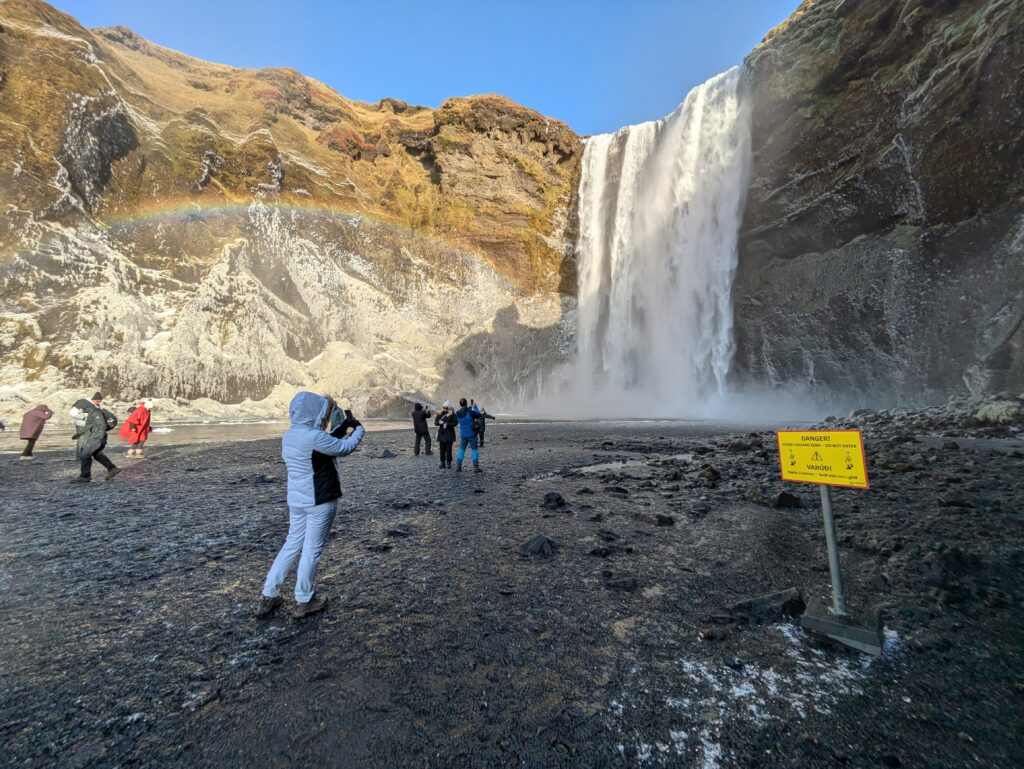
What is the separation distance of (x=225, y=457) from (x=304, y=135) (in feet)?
140

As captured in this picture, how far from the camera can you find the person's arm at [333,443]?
143 inches

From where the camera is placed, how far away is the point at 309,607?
12.0ft

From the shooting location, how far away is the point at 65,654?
310 cm

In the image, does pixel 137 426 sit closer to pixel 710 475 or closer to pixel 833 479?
pixel 710 475

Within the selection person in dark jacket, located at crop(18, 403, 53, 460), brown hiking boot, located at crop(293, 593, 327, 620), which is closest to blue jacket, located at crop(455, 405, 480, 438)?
brown hiking boot, located at crop(293, 593, 327, 620)

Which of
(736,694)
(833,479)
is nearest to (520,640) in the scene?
(736,694)

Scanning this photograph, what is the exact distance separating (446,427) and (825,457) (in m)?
8.76

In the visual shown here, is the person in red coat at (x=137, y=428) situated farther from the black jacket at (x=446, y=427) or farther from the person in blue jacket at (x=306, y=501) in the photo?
the person in blue jacket at (x=306, y=501)

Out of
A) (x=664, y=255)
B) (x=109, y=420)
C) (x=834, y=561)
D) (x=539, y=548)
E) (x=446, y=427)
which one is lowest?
(x=539, y=548)

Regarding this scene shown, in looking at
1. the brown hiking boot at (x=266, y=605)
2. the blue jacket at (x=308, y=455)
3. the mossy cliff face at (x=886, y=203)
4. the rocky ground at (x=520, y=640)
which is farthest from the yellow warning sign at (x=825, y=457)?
the mossy cliff face at (x=886, y=203)

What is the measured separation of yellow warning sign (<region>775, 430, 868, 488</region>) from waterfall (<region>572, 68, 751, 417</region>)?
32932 millimetres

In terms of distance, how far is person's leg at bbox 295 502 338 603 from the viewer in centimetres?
367

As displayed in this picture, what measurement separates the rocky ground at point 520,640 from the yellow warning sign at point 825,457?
1.07 m

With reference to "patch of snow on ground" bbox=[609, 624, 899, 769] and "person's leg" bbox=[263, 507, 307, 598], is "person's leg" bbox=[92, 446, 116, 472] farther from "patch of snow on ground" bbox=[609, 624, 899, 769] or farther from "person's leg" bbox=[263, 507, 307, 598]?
"patch of snow on ground" bbox=[609, 624, 899, 769]
